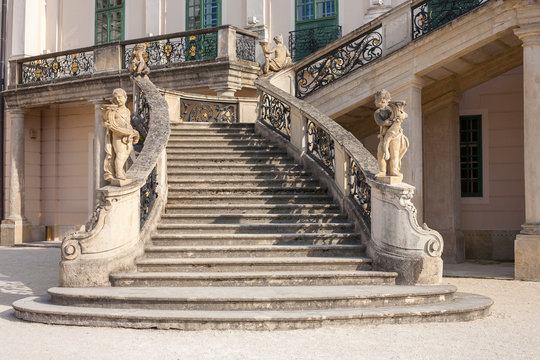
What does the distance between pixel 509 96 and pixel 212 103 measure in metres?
6.40

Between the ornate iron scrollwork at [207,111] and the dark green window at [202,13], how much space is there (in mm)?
5669

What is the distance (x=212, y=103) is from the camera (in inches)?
578

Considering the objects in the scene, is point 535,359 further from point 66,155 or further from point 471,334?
point 66,155

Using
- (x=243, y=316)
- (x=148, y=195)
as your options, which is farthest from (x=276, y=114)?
(x=243, y=316)

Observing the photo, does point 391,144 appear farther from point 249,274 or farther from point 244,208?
point 244,208

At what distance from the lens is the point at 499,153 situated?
1554 cm

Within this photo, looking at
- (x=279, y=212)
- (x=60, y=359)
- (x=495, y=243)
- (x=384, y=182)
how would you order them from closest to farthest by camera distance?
(x=60, y=359)
(x=384, y=182)
(x=279, y=212)
(x=495, y=243)

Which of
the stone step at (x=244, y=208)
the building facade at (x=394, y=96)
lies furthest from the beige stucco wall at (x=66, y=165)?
the stone step at (x=244, y=208)

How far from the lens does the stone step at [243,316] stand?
6.70m

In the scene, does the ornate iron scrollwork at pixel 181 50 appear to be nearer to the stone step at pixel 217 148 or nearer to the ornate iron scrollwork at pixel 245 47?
the ornate iron scrollwork at pixel 245 47

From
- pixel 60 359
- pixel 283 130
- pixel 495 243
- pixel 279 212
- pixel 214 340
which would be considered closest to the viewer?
pixel 60 359

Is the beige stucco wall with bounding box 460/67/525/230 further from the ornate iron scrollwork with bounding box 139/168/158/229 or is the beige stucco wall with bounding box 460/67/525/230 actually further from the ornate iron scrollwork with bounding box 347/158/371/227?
the ornate iron scrollwork with bounding box 139/168/158/229

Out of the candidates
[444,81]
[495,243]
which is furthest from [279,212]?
[495,243]

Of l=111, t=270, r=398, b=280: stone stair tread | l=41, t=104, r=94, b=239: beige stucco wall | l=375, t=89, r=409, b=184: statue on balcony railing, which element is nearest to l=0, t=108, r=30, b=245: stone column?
l=41, t=104, r=94, b=239: beige stucco wall
